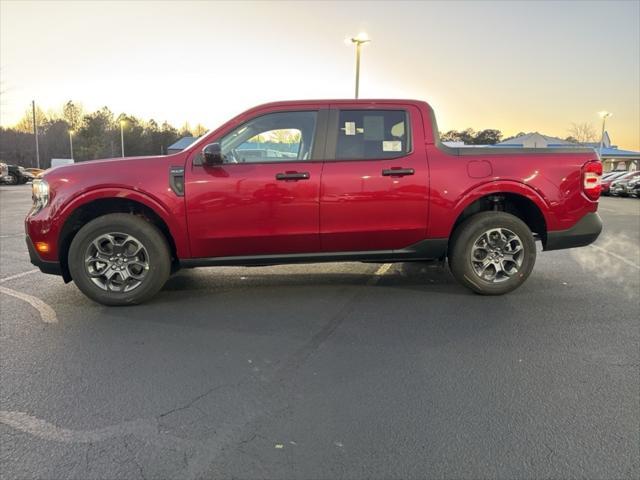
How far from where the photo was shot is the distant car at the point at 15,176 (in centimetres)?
2957

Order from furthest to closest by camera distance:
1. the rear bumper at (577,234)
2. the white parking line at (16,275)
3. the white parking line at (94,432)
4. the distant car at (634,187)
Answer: the distant car at (634,187)
the white parking line at (16,275)
the rear bumper at (577,234)
the white parking line at (94,432)

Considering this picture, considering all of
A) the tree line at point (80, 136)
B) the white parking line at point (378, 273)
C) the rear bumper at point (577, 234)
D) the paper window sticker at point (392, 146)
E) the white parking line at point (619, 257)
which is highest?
the tree line at point (80, 136)

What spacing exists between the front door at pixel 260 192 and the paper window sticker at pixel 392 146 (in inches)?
27.2

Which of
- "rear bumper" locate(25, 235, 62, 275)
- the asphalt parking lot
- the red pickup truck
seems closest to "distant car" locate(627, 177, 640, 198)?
the asphalt parking lot

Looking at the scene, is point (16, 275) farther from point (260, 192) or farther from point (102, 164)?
point (260, 192)

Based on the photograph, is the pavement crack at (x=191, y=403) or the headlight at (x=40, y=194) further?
the headlight at (x=40, y=194)

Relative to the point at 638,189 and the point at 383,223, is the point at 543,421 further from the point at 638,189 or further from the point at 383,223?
the point at 638,189

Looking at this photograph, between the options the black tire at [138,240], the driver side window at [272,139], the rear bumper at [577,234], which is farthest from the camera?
the rear bumper at [577,234]

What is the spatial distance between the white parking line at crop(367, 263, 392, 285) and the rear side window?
61.5 inches

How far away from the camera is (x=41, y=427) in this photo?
100 inches

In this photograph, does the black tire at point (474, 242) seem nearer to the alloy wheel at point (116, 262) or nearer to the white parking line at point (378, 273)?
the white parking line at point (378, 273)

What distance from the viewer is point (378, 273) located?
593 cm

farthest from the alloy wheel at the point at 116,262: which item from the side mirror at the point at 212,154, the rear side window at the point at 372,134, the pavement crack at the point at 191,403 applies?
the rear side window at the point at 372,134

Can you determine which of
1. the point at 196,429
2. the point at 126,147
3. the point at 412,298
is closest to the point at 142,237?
the point at 196,429
